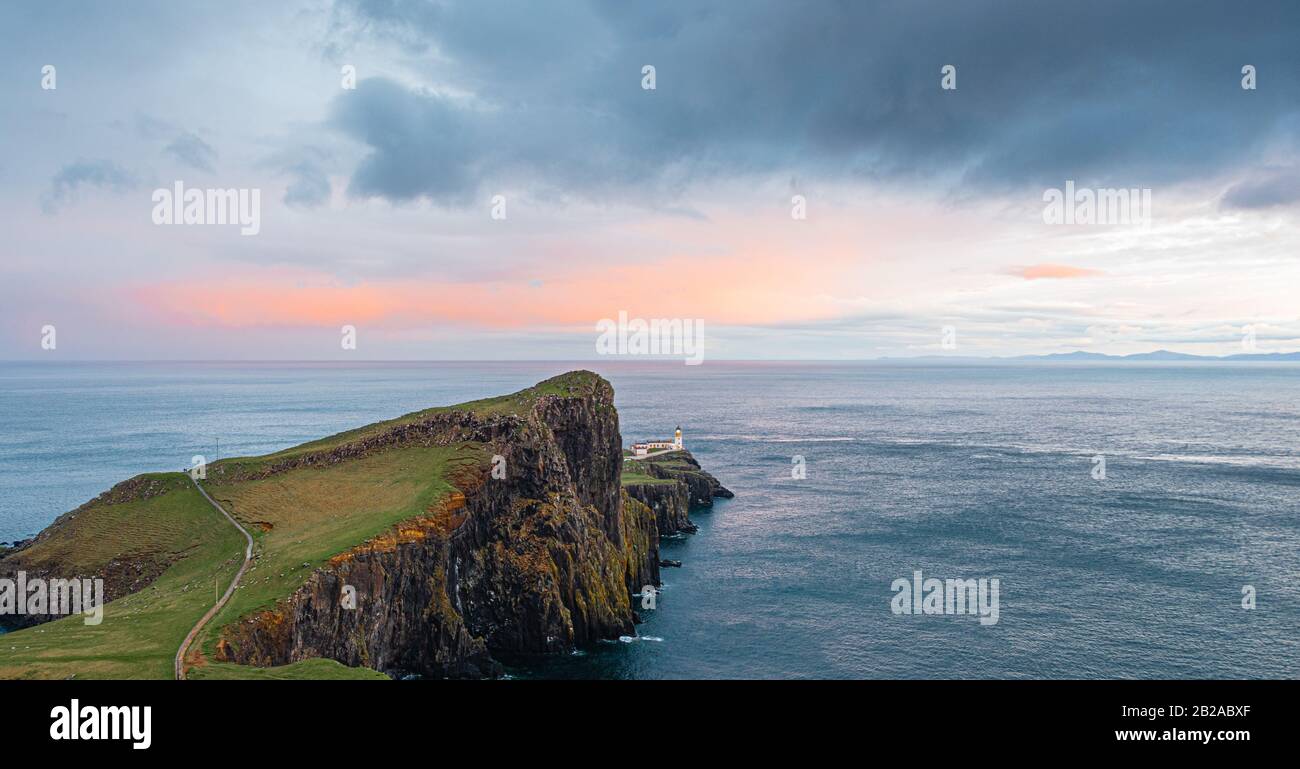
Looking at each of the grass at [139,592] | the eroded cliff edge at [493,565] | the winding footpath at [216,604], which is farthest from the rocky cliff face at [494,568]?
the grass at [139,592]

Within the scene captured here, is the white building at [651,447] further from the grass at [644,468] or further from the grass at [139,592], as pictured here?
the grass at [139,592]

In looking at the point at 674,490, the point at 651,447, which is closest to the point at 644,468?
the point at 674,490

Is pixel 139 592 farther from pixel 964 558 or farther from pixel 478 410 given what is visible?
pixel 964 558

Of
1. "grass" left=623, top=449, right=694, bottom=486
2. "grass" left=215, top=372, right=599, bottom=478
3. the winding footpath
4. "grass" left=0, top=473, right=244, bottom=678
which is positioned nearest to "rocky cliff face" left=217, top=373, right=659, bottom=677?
"grass" left=215, top=372, right=599, bottom=478

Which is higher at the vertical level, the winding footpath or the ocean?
the winding footpath

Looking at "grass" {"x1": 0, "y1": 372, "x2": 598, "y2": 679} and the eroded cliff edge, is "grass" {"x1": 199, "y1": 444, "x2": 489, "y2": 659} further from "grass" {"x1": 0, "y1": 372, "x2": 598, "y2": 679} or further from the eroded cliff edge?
the eroded cliff edge
